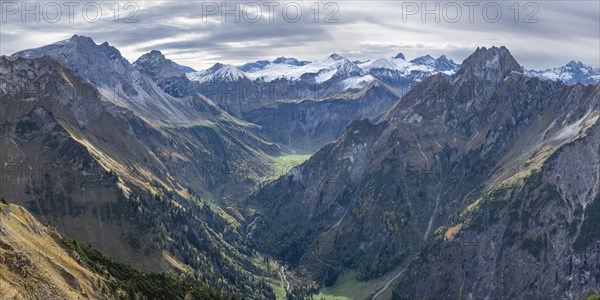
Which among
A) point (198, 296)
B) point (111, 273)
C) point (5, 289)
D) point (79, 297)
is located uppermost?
point (5, 289)

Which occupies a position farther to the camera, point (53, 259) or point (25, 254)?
point (53, 259)

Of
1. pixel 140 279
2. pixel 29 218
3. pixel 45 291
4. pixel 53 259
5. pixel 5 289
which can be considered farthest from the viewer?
pixel 140 279

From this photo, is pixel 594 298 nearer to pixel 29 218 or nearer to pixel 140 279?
pixel 140 279

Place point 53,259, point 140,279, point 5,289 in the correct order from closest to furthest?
point 5,289
point 53,259
point 140,279

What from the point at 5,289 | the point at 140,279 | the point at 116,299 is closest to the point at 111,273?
the point at 140,279

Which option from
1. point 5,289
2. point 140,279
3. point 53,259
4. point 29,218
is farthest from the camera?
point 140,279

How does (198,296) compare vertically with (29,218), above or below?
below

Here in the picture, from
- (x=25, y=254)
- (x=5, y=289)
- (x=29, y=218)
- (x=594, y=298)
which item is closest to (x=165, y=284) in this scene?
(x=29, y=218)

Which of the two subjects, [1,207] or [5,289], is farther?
[1,207]

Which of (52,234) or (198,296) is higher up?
(52,234)

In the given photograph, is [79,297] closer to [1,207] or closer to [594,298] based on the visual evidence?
[1,207]
